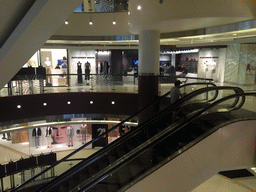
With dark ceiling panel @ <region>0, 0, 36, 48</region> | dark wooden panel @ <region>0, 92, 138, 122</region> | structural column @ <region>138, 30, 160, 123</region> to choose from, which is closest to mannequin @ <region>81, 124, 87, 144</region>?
dark wooden panel @ <region>0, 92, 138, 122</region>

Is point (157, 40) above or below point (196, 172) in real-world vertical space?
above

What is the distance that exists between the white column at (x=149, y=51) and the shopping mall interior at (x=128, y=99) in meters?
0.04

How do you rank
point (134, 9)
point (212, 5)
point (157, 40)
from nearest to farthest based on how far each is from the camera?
point (212, 5) < point (134, 9) < point (157, 40)

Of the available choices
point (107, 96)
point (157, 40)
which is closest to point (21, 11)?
point (157, 40)

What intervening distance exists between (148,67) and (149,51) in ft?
1.96

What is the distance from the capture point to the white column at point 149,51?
7593 mm

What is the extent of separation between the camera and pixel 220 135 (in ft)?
14.4

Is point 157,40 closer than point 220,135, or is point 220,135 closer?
point 220,135

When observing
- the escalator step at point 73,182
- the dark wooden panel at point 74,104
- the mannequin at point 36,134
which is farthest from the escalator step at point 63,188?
the mannequin at point 36,134

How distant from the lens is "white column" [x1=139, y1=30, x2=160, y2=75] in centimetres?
759

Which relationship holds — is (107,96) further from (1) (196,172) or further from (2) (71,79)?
(1) (196,172)

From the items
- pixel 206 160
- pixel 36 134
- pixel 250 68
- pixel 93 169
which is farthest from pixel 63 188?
pixel 250 68

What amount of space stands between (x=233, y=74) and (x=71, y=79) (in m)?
10.2

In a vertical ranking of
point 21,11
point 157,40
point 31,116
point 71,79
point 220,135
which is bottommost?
point 31,116
